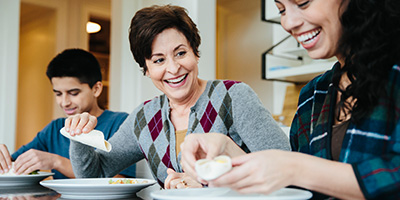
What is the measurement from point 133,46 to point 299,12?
35.6 inches

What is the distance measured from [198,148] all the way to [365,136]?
1.22 ft

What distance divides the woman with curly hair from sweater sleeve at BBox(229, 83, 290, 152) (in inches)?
14.6

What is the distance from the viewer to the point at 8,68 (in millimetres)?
2785

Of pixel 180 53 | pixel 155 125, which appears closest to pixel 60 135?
pixel 155 125

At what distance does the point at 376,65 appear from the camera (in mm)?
890

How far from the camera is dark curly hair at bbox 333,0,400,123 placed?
34.7 inches

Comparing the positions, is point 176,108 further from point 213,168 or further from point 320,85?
point 213,168

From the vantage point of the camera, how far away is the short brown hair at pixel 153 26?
1.63 m

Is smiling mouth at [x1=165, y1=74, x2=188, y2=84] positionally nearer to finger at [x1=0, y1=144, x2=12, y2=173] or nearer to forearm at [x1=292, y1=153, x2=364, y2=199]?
finger at [x1=0, y1=144, x2=12, y2=173]

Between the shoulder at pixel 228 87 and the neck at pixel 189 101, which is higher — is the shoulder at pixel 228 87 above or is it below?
above

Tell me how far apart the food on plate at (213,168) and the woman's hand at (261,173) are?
1 cm

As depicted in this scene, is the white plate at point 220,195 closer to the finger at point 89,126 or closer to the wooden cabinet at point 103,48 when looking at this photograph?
the finger at point 89,126

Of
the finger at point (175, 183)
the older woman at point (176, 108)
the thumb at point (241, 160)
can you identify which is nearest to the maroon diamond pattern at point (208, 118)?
the older woman at point (176, 108)

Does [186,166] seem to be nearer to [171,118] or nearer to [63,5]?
[171,118]
